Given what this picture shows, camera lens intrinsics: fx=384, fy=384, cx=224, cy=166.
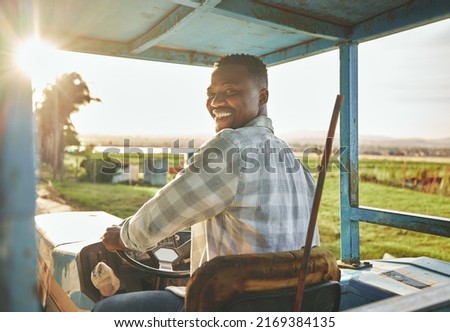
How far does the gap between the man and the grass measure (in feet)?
17.7

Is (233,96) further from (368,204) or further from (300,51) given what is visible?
(368,204)

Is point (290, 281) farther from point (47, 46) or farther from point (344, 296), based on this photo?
point (47, 46)

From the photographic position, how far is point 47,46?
3.44 meters

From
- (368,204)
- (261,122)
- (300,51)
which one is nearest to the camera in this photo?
(261,122)

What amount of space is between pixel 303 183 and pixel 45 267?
192 cm

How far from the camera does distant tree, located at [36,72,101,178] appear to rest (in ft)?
71.1

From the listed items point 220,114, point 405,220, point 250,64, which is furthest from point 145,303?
point 405,220

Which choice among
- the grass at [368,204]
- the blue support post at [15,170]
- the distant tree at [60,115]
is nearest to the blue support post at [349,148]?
the blue support post at [15,170]

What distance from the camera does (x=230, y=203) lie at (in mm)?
1491

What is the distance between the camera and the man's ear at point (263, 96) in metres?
1.98

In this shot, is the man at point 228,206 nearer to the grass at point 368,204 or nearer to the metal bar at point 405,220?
the metal bar at point 405,220

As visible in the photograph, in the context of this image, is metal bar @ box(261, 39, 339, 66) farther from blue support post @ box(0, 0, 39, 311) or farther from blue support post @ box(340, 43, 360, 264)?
blue support post @ box(0, 0, 39, 311)

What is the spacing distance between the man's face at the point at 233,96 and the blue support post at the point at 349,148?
1510mm

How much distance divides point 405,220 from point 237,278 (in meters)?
1.94
